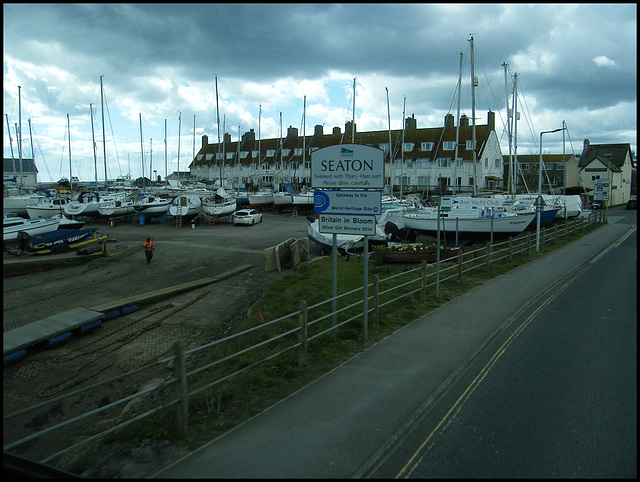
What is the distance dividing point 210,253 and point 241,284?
8.22 meters

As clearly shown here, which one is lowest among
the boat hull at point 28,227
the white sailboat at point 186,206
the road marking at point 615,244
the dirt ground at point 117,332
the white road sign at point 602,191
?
the dirt ground at point 117,332

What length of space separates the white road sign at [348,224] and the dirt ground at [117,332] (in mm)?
4650

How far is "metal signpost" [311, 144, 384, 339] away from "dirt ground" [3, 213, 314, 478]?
4.76m

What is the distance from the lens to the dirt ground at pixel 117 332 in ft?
25.3

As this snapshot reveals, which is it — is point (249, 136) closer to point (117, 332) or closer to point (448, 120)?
point (448, 120)

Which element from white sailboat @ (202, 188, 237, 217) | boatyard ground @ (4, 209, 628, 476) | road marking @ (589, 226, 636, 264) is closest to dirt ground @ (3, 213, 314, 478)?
boatyard ground @ (4, 209, 628, 476)

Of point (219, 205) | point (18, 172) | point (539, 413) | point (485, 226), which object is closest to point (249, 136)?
point (18, 172)

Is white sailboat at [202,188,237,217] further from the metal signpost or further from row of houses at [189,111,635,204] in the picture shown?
the metal signpost

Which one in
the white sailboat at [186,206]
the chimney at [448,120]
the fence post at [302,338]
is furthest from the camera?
the chimney at [448,120]

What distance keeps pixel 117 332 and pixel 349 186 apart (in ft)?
31.5

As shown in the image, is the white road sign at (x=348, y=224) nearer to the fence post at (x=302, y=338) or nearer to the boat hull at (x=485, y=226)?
the fence post at (x=302, y=338)

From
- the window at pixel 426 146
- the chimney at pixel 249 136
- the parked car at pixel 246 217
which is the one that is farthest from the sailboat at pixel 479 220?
the chimney at pixel 249 136

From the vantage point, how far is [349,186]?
845 centimetres

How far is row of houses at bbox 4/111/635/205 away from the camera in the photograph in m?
55.0
